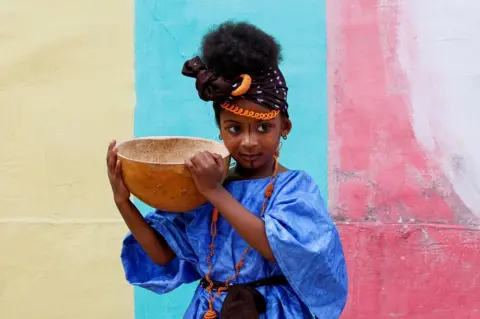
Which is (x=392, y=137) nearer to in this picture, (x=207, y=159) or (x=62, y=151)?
(x=207, y=159)

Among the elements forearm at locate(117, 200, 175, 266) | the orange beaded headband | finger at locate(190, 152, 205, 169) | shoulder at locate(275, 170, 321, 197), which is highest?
the orange beaded headband

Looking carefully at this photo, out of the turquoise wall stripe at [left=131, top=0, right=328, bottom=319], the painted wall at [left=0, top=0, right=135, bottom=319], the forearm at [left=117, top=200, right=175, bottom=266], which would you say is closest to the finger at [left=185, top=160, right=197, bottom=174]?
the forearm at [left=117, top=200, right=175, bottom=266]

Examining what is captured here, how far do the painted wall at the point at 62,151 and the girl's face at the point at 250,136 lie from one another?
1207 millimetres

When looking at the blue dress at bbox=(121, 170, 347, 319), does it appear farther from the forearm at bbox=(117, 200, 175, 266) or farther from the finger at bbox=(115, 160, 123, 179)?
the finger at bbox=(115, 160, 123, 179)

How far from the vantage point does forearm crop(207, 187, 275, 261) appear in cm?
180

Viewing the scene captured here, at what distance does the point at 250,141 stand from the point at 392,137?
3.37 feet

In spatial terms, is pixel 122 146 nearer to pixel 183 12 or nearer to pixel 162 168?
pixel 162 168

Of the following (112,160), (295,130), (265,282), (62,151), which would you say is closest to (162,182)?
(112,160)

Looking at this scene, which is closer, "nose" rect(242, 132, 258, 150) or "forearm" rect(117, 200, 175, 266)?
"nose" rect(242, 132, 258, 150)

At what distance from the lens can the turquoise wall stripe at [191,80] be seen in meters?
2.87

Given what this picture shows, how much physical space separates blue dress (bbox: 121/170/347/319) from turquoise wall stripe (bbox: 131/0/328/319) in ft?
2.98

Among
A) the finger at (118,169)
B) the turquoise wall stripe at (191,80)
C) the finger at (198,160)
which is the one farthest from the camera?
the turquoise wall stripe at (191,80)

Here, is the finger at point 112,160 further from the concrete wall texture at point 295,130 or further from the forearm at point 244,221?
the concrete wall texture at point 295,130

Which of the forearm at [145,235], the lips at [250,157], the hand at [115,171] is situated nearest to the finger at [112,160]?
the hand at [115,171]
